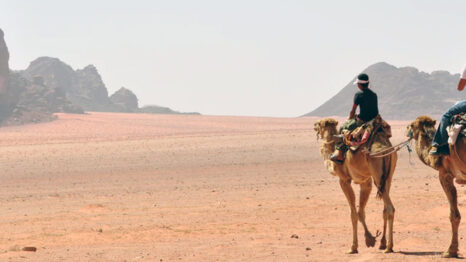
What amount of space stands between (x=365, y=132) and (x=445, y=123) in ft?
5.14

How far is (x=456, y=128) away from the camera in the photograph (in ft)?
34.7

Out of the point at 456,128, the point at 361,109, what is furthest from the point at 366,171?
the point at 456,128

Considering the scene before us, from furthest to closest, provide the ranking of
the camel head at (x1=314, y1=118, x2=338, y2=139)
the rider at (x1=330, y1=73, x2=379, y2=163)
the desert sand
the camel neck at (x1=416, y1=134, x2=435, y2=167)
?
the desert sand
the camel head at (x1=314, y1=118, x2=338, y2=139)
the rider at (x1=330, y1=73, x2=379, y2=163)
the camel neck at (x1=416, y1=134, x2=435, y2=167)

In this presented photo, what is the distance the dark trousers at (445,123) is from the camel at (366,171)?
3.24 feet

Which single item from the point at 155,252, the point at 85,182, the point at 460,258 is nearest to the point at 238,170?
the point at 85,182

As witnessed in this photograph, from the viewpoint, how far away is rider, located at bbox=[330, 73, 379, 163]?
40.5ft

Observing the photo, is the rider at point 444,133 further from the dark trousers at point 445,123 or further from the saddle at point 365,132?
the saddle at point 365,132

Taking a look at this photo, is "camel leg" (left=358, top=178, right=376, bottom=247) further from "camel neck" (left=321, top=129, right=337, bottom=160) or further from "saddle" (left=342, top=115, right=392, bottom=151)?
"camel neck" (left=321, top=129, right=337, bottom=160)

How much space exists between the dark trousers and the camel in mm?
989

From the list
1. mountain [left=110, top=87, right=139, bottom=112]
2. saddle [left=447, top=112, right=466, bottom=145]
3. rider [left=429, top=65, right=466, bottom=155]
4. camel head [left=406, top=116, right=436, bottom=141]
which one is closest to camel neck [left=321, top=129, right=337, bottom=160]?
camel head [left=406, top=116, right=436, bottom=141]

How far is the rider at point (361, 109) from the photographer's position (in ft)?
40.5

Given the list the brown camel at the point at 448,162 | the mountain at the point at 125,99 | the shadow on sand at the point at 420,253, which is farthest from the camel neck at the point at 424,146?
the mountain at the point at 125,99

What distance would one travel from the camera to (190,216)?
2012cm

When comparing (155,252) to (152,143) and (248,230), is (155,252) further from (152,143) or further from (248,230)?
(152,143)
